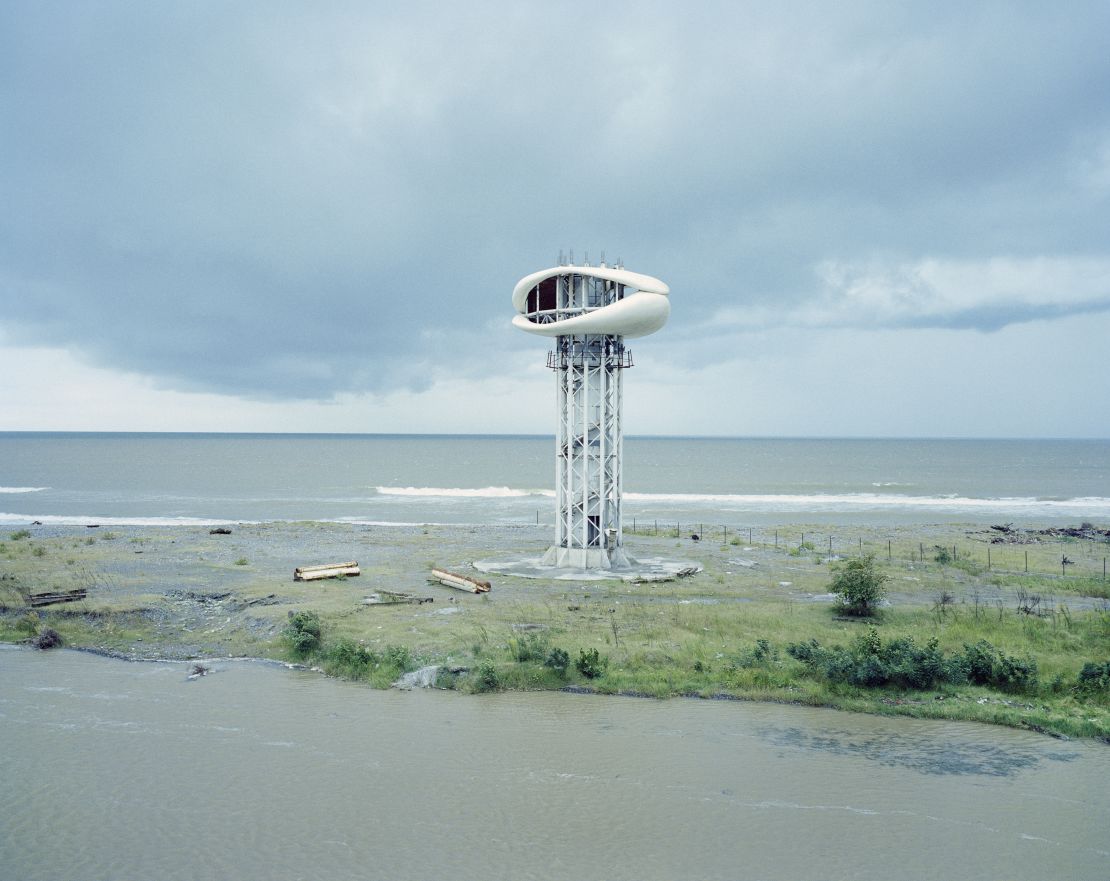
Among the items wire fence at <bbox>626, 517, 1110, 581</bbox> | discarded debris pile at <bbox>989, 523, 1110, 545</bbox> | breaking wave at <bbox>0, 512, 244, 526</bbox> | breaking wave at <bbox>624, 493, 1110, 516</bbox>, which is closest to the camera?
wire fence at <bbox>626, 517, 1110, 581</bbox>

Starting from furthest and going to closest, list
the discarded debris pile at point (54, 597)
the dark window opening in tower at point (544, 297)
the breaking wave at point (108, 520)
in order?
1. the breaking wave at point (108, 520)
2. the dark window opening in tower at point (544, 297)
3. the discarded debris pile at point (54, 597)

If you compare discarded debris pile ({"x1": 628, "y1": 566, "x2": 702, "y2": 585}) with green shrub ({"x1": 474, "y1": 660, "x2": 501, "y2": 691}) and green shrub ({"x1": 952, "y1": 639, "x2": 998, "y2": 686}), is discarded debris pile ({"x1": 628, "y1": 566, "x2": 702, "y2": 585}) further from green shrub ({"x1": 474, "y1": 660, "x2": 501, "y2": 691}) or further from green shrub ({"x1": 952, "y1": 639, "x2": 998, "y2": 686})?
green shrub ({"x1": 952, "y1": 639, "x2": 998, "y2": 686})

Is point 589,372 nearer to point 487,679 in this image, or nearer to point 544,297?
point 544,297

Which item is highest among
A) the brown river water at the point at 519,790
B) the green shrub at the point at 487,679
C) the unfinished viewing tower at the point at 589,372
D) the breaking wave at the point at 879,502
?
the unfinished viewing tower at the point at 589,372

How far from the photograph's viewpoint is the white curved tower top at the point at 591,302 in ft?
89.7

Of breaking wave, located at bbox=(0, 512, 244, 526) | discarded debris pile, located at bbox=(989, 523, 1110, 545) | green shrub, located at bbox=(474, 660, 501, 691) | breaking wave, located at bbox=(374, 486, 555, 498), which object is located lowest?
green shrub, located at bbox=(474, 660, 501, 691)

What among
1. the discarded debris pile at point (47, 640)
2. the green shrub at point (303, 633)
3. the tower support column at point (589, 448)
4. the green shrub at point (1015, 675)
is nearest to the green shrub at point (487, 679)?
the green shrub at point (303, 633)

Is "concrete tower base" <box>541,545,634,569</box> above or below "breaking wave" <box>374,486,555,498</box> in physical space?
below

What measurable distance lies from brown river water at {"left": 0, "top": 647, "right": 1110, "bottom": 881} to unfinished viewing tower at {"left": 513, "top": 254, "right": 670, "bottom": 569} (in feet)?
44.4

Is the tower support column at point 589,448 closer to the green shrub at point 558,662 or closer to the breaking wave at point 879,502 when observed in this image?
the green shrub at point 558,662

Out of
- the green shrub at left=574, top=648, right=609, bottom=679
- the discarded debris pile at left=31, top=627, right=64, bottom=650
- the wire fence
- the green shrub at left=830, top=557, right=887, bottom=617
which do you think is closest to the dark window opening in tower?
the green shrub at left=830, top=557, right=887, bottom=617

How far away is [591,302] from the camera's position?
28672 mm

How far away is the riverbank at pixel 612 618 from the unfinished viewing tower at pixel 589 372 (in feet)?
9.51

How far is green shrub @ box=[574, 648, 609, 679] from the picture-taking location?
17156mm
